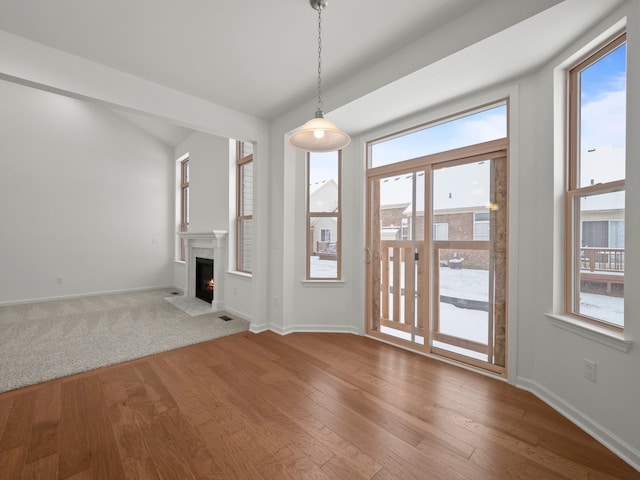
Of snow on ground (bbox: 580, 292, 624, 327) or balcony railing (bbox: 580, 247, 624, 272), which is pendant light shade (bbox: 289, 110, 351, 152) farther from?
snow on ground (bbox: 580, 292, 624, 327)

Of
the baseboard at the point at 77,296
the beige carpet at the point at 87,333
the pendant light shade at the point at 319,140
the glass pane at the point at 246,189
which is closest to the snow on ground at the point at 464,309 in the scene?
the pendant light shade at the point at 319,140

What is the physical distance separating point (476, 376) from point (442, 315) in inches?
24.9

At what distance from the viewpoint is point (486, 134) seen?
2670 millimetres

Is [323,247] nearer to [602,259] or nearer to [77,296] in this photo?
[602,259]

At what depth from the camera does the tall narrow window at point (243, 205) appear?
4854 millimetres

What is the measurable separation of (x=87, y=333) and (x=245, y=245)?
2.41m

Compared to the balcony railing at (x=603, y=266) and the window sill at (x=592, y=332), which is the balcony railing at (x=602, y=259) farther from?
the window sill at (x=592, y=332)

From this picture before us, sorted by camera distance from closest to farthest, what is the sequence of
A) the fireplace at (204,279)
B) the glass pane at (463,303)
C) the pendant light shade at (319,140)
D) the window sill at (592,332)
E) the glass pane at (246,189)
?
the window sill at (592,332), the pendant light shade at (319,140), the glass pane at (463,303), the glass pane at (246,189), the fireplace at (204,279)

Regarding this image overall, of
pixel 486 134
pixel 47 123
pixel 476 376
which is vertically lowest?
pixel 476 376

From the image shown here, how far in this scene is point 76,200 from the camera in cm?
561

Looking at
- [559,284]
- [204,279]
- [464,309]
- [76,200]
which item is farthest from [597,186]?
[76,200]

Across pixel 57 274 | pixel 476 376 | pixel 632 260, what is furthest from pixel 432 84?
pixel 57 274

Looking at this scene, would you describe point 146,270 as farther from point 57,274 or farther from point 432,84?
point 432,84

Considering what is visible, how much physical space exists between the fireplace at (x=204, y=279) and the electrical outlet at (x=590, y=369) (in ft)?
17.0
